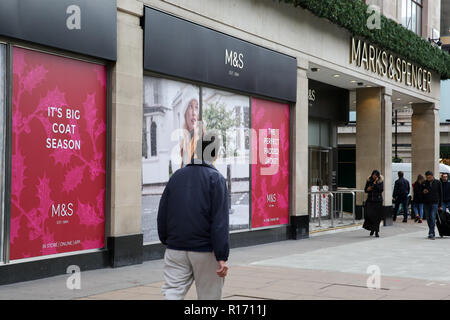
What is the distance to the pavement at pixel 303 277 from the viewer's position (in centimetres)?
764

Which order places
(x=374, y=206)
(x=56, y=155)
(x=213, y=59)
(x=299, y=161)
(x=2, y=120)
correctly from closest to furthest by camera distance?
Result: 1. (x=2, y=120)
2. (x=56, y=155)
3. (x=213, y=59)
4. (x=299, y=161)
5. (x=374, y=206)

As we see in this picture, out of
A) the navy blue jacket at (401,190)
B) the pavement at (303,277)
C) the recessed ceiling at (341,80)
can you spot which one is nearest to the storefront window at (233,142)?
the pavement at (303,277)

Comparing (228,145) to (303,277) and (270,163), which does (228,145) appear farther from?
(303,277)

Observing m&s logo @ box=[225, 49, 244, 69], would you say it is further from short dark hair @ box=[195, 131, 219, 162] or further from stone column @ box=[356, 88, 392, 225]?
stone column @ box=[356, 88, 392, 225]

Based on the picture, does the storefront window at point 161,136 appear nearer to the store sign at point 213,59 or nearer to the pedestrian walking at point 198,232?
the store sign at point 213,59

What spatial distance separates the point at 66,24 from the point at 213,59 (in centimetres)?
392

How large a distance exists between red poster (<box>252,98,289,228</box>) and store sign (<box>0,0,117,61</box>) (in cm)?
504

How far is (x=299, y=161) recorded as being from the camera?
15.7 metres

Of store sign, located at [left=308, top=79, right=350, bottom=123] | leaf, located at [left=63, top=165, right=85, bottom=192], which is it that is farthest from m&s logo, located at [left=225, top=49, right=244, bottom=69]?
store sign, located at [left=308, top=79, right=350, bottom=123]

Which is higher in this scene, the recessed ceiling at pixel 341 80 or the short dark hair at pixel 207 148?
the recessed ceiling at pixel 341 80

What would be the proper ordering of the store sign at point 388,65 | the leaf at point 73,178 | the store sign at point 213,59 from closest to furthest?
1. the leaf at point 73,178
2. the store sign at point 213,59
3. the store sign at point 388,65

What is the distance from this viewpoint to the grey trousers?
5.02m

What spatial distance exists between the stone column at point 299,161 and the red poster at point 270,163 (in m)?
0.17

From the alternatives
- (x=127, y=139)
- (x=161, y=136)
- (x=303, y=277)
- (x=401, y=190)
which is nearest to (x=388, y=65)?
(x=401, y=190)
